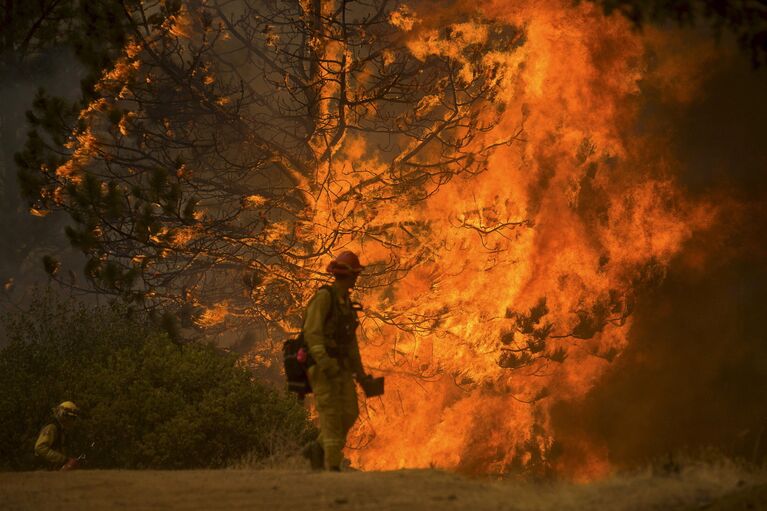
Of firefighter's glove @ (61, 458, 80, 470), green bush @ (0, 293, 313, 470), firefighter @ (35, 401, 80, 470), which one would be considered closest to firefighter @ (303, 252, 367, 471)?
green bush @ (0, 293, 313, 470)

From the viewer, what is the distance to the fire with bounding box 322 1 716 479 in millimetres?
16422

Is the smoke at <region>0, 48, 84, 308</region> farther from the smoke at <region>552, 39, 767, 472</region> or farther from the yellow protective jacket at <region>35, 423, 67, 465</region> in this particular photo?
the yellow protective jacket at <region>35, 423, 67, 465</region>

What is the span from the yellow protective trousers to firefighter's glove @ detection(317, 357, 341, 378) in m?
0.08

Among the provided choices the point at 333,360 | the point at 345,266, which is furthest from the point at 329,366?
the point at 345,266

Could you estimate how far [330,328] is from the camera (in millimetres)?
8758

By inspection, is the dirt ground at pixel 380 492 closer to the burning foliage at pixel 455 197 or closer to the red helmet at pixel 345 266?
the red helmet at pixel 345 266

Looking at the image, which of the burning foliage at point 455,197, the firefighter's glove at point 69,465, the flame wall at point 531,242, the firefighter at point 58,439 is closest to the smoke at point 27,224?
the burning foliage at point 455,197

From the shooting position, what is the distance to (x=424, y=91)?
16906mm

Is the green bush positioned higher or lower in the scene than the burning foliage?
lower

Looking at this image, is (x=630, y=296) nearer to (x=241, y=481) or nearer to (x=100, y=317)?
(x=100, y=317)

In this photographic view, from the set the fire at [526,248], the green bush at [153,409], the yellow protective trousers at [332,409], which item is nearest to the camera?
the yellow protective trousers at [332,409]

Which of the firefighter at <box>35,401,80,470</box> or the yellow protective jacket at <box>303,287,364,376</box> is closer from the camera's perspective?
the yellow protective jacket at <box>303,287,364,376</box>

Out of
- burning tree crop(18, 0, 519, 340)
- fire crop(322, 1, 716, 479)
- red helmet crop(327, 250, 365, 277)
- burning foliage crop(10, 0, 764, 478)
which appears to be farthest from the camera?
fire crop(322, 1, 716, 479)

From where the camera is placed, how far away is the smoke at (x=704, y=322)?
2003cm
